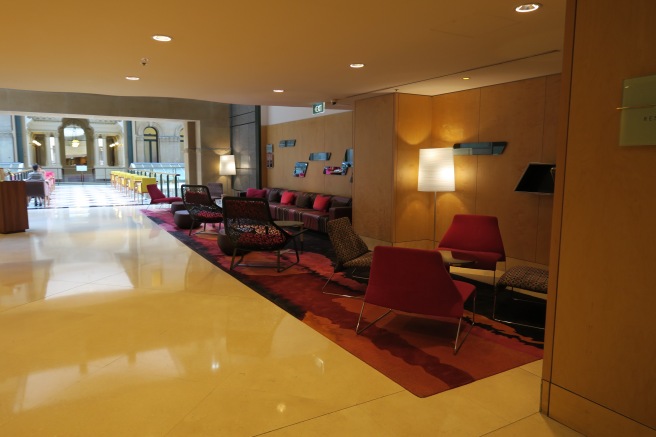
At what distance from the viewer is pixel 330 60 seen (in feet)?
16.5

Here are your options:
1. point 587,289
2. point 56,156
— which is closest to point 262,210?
point 587,289

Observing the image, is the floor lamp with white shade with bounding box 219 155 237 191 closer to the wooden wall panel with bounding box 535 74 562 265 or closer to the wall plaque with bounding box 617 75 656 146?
the wooden wall panel with bounding box 535 74 562 265

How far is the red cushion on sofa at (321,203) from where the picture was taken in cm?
939

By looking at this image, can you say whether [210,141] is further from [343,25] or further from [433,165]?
[343,25]

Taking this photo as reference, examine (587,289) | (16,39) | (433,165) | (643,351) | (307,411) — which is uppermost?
(16,39)

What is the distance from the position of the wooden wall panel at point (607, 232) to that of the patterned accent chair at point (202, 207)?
6.76 meters

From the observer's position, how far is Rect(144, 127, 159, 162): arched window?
3075 cm

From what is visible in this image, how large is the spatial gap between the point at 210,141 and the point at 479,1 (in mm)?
12649

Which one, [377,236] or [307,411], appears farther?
[377,236]

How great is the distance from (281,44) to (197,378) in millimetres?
3073

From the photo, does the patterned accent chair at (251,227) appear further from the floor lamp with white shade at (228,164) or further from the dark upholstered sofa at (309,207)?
the floor lamp with white shade at (228,164)

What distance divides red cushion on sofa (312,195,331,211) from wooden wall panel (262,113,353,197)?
0.46 m

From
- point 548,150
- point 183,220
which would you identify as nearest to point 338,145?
point 183,220

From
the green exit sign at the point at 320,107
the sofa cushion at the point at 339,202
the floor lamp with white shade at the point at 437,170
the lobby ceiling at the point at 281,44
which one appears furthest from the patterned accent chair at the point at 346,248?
the green exit sign at the point at 320,107
